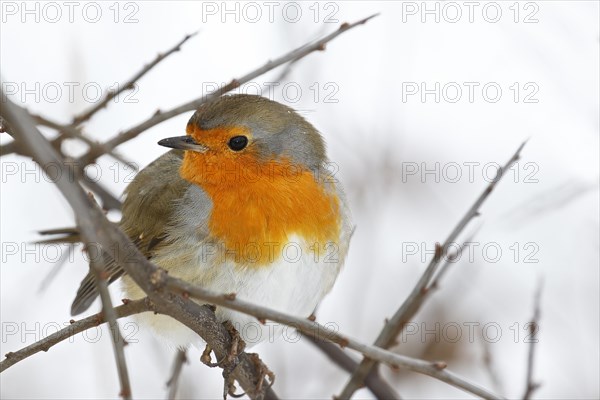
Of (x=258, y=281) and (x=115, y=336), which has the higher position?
(x=258, y=281)

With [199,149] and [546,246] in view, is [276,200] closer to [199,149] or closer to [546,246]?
[199,149]

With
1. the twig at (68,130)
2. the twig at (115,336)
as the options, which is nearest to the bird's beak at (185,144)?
the twig at (68,130)

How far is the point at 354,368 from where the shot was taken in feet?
12.3

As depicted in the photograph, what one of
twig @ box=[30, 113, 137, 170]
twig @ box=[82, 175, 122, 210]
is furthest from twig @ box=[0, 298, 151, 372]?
twig @ box=[82, 175, 122, 210]

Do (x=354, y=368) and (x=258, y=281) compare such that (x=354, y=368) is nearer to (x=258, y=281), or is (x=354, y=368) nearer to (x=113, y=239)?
(x=258, y=281)

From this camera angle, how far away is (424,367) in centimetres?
195

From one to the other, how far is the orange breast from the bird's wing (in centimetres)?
13

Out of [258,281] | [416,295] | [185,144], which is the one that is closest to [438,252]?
[416,295]

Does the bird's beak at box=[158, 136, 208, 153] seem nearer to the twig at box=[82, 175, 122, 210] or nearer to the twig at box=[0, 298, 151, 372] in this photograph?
the twig at box=[82, 175, 122, 210]

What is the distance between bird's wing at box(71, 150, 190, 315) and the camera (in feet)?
12.2

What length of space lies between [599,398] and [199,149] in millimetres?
2369

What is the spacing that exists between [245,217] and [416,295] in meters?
0.87

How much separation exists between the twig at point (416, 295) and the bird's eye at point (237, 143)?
108cm

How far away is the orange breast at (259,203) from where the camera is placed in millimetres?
3443
